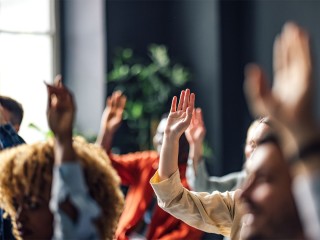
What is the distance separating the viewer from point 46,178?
6.10 feet

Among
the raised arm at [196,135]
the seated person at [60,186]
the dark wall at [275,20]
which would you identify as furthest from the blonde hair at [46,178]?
the dark wall at [275,20]

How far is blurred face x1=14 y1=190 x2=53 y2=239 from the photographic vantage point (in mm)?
1847

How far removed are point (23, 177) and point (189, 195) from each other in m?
0.67

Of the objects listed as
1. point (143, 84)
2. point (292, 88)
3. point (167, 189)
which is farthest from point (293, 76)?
point (143, 84)

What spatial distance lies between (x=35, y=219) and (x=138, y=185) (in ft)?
6.94

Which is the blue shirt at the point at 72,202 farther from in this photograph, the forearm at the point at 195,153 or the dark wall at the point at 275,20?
the dark wall at the point at 275,20

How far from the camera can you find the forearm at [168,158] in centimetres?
233

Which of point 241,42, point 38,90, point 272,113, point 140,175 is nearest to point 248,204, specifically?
point 272,113

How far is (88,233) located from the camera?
172 centimetres

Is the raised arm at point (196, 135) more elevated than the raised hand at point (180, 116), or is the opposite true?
the raised hand at point (180, 116)

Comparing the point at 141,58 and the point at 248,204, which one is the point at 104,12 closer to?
the point at 141,58

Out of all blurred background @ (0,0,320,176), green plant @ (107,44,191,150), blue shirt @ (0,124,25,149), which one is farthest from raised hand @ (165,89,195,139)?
green plant @ (107,44,191,150)

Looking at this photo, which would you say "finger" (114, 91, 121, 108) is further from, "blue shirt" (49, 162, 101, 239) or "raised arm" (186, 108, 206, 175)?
"blue shirt" (49, 162, 101, 239)

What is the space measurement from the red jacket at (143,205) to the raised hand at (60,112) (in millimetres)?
1882
